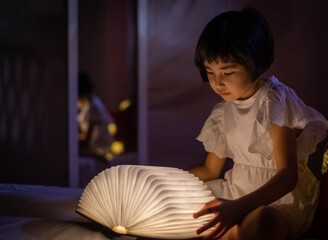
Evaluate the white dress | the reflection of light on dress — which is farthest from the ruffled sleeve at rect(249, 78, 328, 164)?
the reflection of light on dress

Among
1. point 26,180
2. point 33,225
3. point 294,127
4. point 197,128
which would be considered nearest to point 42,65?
point 26,180

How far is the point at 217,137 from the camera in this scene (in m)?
1.48

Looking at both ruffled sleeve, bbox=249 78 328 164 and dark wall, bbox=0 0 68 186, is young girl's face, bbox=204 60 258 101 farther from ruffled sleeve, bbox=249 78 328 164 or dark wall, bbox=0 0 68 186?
dark wall, bbox=0 0 68 186

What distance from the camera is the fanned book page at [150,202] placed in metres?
0.99

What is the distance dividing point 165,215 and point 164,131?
1.56m

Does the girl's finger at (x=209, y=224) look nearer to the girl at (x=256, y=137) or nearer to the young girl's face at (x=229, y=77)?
the girl at (x=256, y=137)

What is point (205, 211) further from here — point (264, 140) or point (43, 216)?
point (43, 216)

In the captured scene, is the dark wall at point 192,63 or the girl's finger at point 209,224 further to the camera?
the dark wall at point 192,63

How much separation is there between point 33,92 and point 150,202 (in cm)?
201

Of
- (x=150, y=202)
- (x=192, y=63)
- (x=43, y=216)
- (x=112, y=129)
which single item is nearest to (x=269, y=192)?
(x=150, y=202)

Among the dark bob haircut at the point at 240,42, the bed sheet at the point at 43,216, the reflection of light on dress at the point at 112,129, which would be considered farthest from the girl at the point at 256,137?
the reflection of light on dress at the point at 112,129

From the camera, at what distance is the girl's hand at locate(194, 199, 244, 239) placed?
39.4 inches

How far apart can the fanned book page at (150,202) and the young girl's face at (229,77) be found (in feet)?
0.98

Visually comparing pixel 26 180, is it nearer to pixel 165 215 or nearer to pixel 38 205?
pixel 38 205
